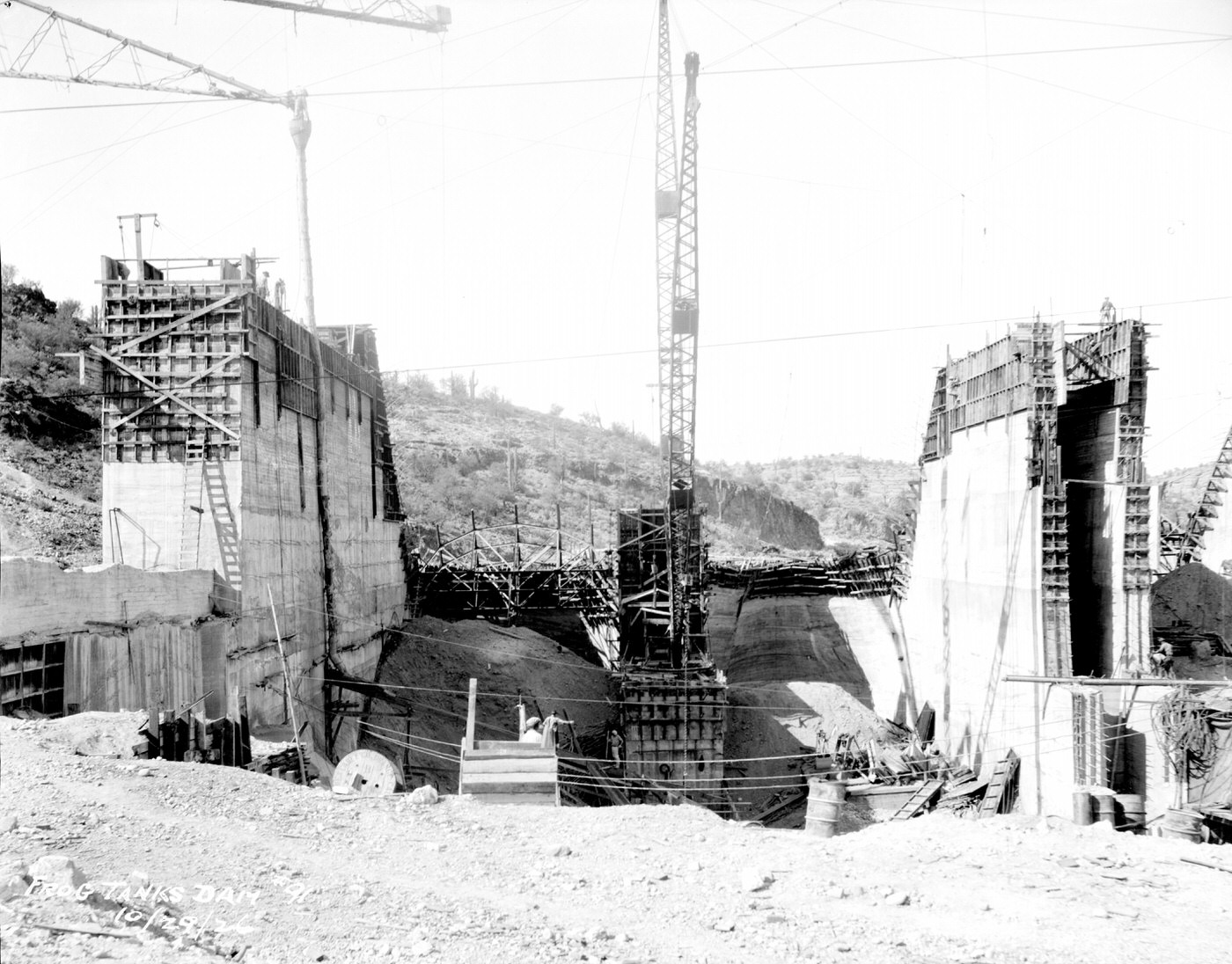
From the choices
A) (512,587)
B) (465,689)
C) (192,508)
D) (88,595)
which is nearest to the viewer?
(88,595)

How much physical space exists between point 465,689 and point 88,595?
599 inches

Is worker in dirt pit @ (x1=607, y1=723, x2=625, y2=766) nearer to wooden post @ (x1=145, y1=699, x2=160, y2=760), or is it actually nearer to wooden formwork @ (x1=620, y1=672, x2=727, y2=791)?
wooden formwork @ (x1=620, y1=672, x2=727, y2=791)

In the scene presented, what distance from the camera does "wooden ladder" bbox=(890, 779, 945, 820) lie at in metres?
20.6

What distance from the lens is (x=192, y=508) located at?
17219 millimetres

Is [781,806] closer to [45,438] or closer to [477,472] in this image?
[45,438]

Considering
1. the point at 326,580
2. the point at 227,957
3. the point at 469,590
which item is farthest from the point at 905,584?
the point at 227,957

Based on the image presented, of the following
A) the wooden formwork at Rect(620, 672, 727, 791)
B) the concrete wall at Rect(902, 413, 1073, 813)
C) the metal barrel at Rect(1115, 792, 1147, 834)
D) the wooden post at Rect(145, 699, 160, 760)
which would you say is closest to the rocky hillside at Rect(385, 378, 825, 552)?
the concrete wall at Rect(902, 413, 1073, 813)

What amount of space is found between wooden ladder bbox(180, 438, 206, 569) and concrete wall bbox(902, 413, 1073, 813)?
18.9m

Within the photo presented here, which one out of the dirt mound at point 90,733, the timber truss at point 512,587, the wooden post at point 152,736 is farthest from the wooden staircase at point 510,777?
the timber truss at point 512,587

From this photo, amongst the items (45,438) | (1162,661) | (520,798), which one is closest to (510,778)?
(520,798)

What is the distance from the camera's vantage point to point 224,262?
18672 millimetres

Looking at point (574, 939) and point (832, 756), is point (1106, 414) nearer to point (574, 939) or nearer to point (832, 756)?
point (832, 756)

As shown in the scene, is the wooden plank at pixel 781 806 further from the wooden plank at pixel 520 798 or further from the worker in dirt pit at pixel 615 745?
the wooden plank at pixel 520 798

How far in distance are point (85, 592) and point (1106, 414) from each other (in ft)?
77.8
